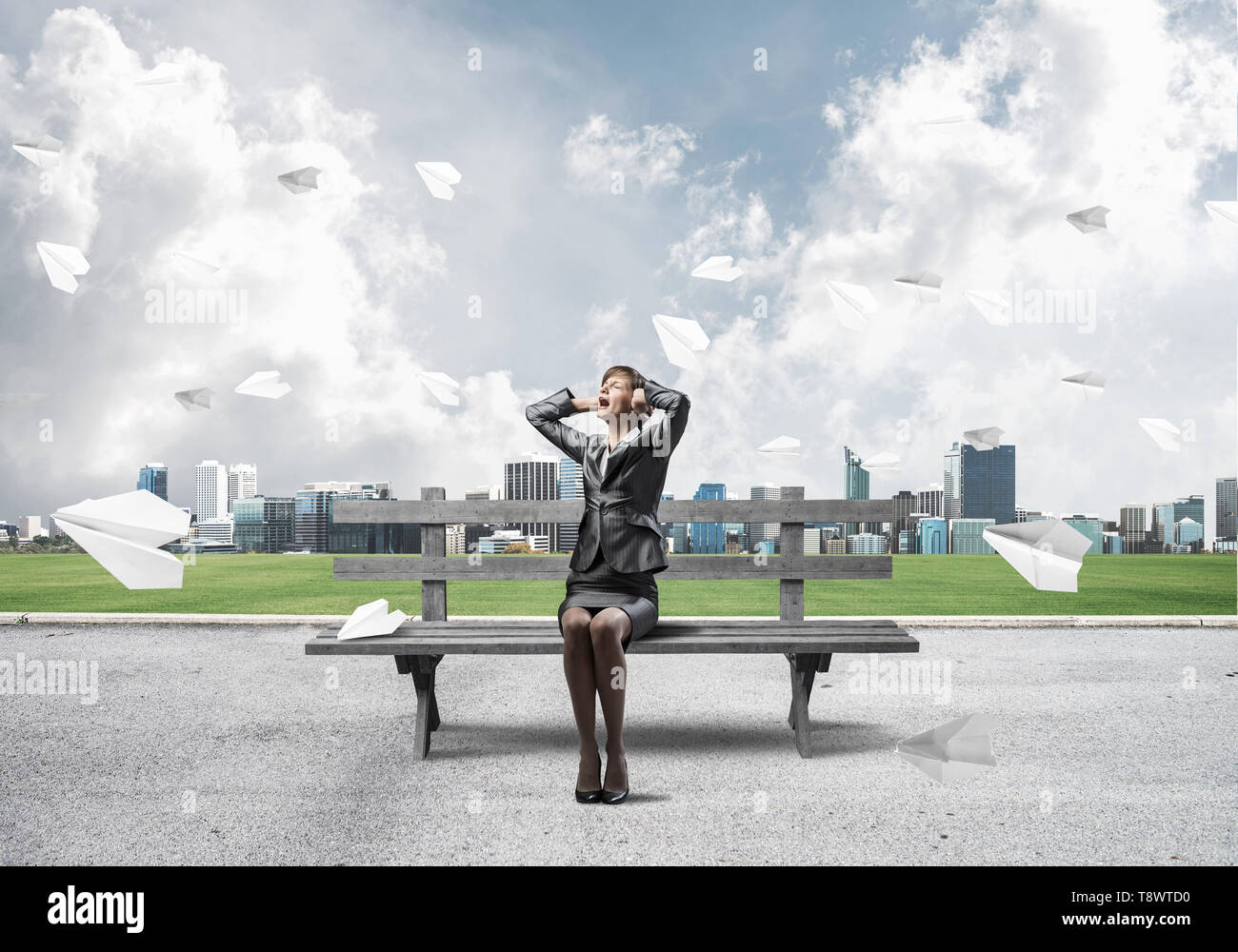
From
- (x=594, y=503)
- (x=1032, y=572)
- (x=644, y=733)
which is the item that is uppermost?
(x=594, y=503)

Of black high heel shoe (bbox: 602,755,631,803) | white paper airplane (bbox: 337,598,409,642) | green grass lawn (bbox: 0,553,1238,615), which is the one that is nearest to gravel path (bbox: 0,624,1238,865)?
black high heel shoe (bbox: 602,755,631,803)

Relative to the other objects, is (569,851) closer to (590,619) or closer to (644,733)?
(590,619)

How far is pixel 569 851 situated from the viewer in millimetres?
2631

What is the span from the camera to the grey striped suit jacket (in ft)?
11.7

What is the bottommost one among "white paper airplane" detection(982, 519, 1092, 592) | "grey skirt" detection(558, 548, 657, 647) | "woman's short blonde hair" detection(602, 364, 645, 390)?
"grey skirt" detection(558, 548, 657, 647)

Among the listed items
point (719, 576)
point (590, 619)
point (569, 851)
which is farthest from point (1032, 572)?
point (569, 851)

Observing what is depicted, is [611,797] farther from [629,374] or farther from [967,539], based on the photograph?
[967,539]

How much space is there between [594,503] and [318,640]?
1.46 meters

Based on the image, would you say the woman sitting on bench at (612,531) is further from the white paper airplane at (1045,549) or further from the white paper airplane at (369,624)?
the white paper airplane at (1045,549)

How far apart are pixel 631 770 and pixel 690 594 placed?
6.16 m

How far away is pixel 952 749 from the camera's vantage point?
380 centimetres

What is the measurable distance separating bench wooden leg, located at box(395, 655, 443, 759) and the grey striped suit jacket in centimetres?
85

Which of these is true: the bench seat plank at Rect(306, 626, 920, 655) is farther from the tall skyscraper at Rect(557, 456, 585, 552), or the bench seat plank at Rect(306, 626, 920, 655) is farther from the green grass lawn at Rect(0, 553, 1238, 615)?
the green grass lawn at Rect(0, 553, 1238, 615)

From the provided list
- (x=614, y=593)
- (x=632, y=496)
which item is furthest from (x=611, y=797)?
(x=632, y=496)
